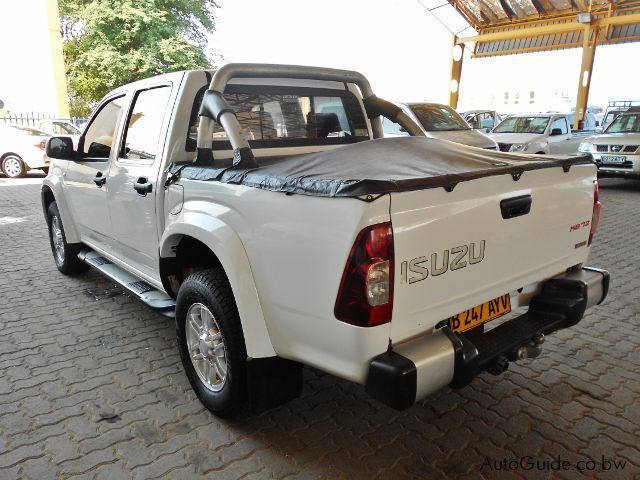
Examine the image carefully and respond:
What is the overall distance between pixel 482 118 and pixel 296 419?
1835 centimetres

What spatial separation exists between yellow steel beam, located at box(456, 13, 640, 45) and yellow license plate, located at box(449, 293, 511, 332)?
19.2m

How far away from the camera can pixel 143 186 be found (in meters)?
3.09

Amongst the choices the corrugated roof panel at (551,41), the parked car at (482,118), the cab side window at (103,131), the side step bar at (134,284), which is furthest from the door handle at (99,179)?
the corrugated roof panel at (551,41)

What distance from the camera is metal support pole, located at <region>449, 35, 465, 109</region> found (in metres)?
22.4

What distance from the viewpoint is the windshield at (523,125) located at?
12.6m

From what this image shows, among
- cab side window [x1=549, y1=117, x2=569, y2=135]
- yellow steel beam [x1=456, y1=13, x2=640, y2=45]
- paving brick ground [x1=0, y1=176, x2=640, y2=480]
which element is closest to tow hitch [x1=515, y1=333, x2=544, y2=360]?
paving brick ground [x1=0, y1=176, x2=640, y2=480]

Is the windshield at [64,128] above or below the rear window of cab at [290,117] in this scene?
below

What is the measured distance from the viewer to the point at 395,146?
2709 mm

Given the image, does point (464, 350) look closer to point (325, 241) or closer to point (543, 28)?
point (325, 241)

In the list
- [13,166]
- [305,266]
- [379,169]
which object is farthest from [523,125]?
[13,166]

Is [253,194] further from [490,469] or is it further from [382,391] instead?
[490,469]

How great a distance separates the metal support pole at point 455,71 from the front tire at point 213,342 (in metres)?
21.8

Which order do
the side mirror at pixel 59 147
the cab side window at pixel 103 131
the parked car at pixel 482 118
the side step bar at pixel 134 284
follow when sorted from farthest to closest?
the parked car at pixel 482 118 < the side mirror at pixel 59 147 < the cab side window at pixel 103 131 < the side step bar at pixel 134 284

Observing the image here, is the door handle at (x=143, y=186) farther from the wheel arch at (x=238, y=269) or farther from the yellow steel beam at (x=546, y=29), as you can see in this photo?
the yellow steel beam at (x=546, y=29)
